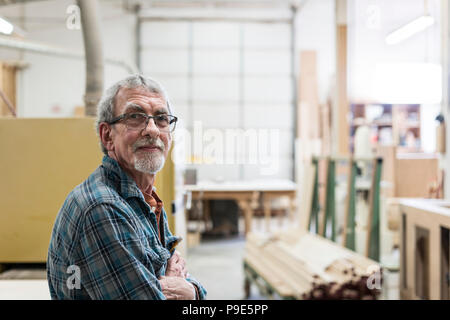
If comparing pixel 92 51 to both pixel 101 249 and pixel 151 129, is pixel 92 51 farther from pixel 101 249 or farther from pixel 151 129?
pixel 101 249

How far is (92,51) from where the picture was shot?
1276 mm

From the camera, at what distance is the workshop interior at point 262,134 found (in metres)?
1.31

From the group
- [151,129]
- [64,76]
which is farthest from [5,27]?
[64,76]

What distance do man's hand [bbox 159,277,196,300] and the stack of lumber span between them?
121 cm

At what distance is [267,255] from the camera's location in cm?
371

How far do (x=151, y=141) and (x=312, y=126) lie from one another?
8.73 m

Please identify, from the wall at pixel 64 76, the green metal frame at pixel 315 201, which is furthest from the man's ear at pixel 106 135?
the wall at pixel 64 76

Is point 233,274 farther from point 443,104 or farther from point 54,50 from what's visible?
point 54,50

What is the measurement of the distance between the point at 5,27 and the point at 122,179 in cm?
58

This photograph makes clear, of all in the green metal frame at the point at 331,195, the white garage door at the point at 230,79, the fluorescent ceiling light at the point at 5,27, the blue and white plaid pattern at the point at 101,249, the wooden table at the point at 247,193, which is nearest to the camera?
the blue and white plaid pattern at the point at 101,249

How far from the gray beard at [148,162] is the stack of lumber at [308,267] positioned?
139 centimetres

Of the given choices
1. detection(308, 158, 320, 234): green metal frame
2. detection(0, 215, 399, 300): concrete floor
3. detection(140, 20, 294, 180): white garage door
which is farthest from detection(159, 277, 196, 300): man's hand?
detection(140, 20, 294, 180): white garage door

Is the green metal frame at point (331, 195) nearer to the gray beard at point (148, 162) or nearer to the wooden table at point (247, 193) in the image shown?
the wooden table at point (247, 193)

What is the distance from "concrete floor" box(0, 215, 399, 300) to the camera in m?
1.38
